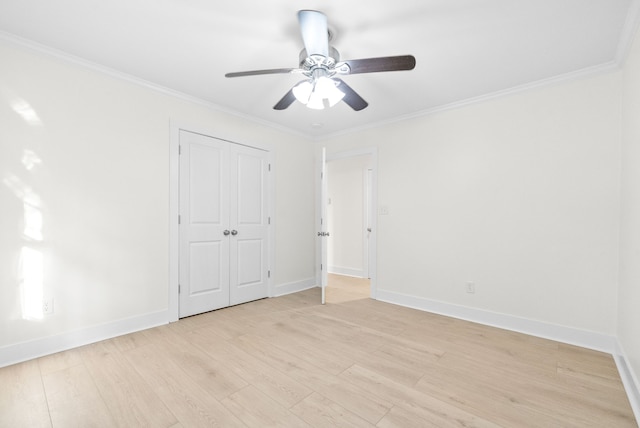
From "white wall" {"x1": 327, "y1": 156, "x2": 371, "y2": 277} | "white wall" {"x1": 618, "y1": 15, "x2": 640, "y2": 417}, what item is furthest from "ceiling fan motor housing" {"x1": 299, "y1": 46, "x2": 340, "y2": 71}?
"white wall" {"x1": 327, "y1": 156, "x2": 371, "y2": 277}

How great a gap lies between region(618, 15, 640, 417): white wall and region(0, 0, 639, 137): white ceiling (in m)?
0.34

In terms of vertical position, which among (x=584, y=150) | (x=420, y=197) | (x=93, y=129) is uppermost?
(x=93, y=129)

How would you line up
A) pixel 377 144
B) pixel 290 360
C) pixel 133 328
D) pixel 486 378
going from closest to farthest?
pixel 486 378, pixel 290 360, pixel 133 328, pixel 377 144

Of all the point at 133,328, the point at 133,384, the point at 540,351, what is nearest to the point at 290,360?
the point at 133,384

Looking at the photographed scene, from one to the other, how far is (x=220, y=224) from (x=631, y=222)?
3.73 m

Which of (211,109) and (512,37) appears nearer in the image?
(512,37)

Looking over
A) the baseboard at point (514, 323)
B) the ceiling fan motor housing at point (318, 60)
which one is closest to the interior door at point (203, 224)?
the ceiling fan motor housing at point (318, 60)

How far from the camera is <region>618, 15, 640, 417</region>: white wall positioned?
1854 mm

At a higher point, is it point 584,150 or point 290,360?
point 584,150

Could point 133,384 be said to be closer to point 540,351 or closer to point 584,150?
point 540,351

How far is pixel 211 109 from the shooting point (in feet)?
11.1

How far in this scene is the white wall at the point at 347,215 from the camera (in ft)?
18.5

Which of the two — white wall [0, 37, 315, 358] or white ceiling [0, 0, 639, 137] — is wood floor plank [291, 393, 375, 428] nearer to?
white wall [0, 37, 315, 358]

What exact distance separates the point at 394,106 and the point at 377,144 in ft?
2.22
